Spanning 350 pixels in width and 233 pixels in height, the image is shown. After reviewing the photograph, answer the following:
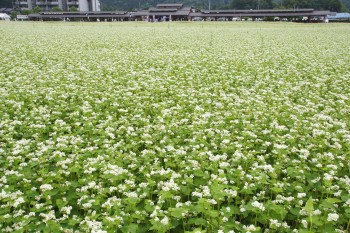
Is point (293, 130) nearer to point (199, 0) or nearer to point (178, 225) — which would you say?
point (178, 225)

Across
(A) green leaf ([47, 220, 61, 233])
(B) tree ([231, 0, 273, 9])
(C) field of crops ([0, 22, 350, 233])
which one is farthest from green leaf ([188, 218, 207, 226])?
(B) tree ([231, 0, 273, 9])

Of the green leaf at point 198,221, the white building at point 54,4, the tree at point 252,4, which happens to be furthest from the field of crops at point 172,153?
the tree at point 252,4

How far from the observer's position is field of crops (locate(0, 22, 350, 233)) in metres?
4.05

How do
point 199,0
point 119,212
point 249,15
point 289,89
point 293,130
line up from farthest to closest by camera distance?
point 199,0 < point 249,15 < point 289,89 < point 293,130 < point 119,212

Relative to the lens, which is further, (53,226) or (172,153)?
(172,153)

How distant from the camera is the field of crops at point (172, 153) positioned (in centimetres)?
405

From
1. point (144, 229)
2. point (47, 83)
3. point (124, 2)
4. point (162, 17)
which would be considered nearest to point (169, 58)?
point (47, 83)

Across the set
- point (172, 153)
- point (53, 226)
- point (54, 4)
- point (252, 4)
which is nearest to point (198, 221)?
point (53, 226)

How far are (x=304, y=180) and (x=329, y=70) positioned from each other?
1113 cm

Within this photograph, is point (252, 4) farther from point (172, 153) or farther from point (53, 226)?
point (53, 226)

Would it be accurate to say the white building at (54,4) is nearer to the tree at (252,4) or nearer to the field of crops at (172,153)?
the tree at (252,4)

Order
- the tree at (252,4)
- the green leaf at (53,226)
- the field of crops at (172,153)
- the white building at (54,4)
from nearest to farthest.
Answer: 1. the green leaf at (53,226)
2. the field of crops at (172,153)
3. the white building at (54,4)
4. the tree at (252,4)

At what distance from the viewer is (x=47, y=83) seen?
1088 cm

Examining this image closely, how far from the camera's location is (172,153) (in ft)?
18.6
